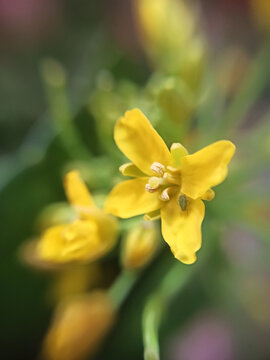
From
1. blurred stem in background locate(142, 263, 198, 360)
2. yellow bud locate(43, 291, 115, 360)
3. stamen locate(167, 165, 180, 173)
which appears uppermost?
stamen locate(167, 165, 180, 173)

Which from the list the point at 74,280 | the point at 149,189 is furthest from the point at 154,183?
the point at 74,280

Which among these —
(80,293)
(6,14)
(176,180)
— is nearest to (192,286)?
(80,293)

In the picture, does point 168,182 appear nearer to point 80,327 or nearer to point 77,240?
point 77,240

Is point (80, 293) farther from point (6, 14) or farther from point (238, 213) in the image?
point (6, 14)

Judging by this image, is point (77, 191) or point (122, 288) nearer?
point (77, 191)

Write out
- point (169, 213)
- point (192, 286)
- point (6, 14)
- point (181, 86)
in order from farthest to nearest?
1. point (6, 14)
2. point (192, 286)
3. point (181, 86)
4. point (169, 213)

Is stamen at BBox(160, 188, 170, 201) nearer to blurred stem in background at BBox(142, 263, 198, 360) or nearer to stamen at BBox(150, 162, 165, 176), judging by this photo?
stamen at BBox(150, 162, 165, 176)

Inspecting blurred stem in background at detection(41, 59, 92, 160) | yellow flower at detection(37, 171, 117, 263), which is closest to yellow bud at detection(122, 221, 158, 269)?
yellow flower at detection(37, 171, 117, 263)
